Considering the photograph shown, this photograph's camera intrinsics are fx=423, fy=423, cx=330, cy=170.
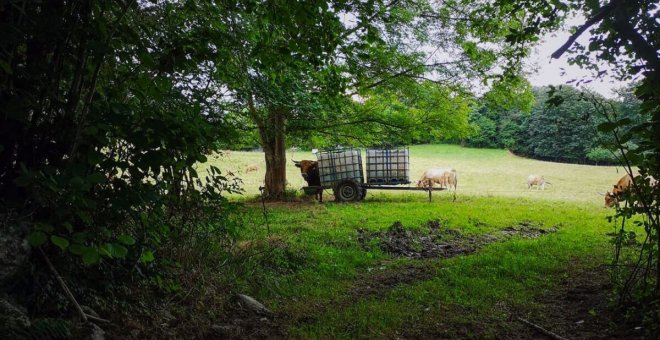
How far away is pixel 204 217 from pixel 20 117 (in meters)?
2.46

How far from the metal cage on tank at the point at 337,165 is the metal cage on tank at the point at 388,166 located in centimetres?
67

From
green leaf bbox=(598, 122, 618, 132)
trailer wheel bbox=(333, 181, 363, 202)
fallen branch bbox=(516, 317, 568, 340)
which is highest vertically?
green leaf bbox=(598, 122, 618, 132)

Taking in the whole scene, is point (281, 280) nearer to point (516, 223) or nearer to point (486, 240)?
point (486, 240)

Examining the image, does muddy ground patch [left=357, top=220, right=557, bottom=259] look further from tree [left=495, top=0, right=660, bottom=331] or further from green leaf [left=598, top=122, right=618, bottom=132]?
green leaf [left=598, top=122, right=618, bottom=132]

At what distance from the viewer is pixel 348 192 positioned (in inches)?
630

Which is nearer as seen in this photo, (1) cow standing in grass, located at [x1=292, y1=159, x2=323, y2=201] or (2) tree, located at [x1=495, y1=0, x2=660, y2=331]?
(2) tree, located at [x1=495, y1=0, x2=660, y2=331]

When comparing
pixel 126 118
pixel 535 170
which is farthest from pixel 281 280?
pixel 535 170

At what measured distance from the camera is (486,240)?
29.4 feet

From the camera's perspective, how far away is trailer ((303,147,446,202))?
15938mm

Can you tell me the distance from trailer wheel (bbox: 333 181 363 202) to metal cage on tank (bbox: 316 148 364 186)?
207mm

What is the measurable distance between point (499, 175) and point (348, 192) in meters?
17.0

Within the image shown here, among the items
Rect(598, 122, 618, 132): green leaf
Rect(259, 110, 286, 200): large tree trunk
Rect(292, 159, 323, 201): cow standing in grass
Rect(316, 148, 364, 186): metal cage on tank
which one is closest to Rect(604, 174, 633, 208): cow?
Rect(598, 122, 618, 132): green leaf

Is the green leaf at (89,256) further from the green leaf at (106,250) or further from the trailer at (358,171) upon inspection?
the trailer at (358,171)

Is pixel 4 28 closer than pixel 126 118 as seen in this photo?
Yes
